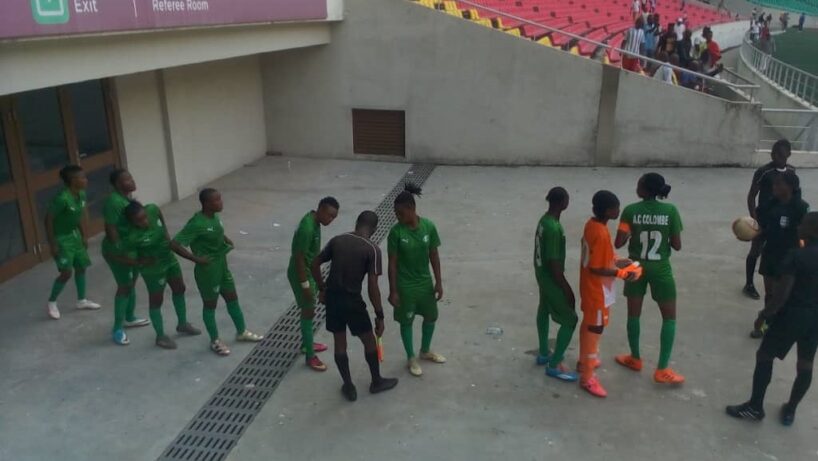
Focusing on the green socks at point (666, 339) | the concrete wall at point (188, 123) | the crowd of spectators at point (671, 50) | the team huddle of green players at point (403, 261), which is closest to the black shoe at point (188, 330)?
the team huddle of green players at point (403, 261)

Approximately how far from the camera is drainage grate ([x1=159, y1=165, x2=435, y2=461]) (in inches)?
167

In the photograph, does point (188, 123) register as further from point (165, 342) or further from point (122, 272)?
point (165, 342)

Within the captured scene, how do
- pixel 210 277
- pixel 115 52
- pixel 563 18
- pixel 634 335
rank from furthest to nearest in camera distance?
pixel 563 18
pixel 115 52
pixel 210 277
pixel 634 335

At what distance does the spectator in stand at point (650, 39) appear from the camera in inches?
540

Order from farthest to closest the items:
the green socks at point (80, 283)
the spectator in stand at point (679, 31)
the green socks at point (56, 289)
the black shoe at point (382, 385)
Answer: the spectator in stand at point (679, 31), the green socks at point (80, 283), the green socks at point (56, 289), the black shoe at point (382, 385)

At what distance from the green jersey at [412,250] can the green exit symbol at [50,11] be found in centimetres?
333

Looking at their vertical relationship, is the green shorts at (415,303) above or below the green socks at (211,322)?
above

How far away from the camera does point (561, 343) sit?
4816mm

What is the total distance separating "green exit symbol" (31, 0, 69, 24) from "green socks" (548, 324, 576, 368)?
4.72 meters

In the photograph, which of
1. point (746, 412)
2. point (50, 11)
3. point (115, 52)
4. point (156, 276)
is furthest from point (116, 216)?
point (746, 412)

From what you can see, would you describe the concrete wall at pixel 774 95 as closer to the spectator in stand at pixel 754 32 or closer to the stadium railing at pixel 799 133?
the stadium railing at pixel 799 133

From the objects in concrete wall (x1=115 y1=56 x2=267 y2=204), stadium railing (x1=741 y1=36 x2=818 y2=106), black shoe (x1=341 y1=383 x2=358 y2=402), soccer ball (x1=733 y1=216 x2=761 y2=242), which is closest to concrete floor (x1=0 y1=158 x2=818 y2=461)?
black shoe (x1=341 y1=383 x2=358 y2=402)

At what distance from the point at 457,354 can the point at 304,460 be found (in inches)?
67.0

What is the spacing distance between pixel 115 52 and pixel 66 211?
5.96 feet
